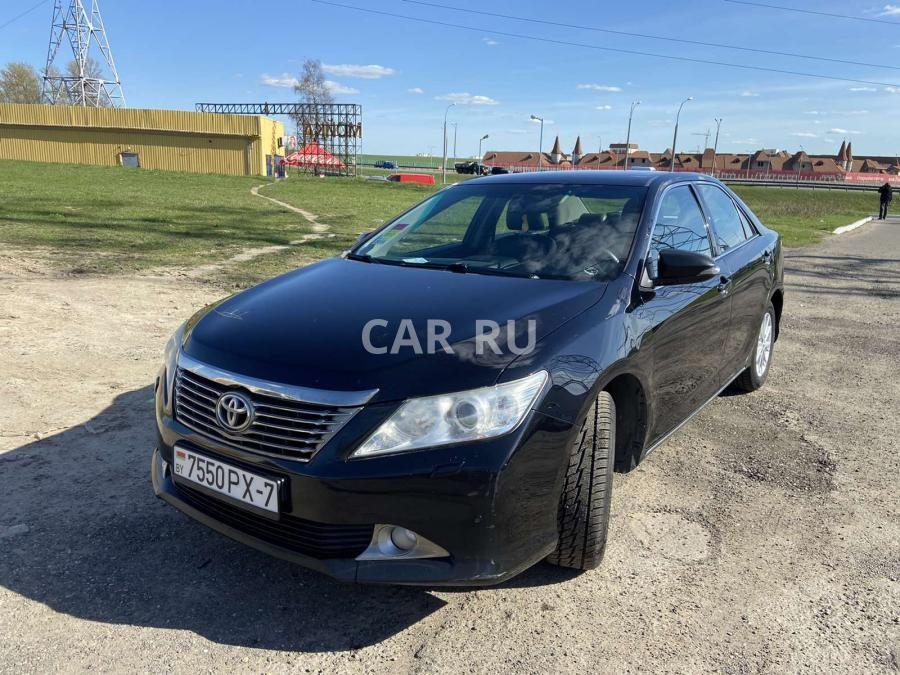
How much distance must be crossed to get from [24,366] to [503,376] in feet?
13.8

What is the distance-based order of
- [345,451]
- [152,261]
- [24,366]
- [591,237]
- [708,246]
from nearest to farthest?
[345,451], [591,237], [708,246], [24,366], [152,261]

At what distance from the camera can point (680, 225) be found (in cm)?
371

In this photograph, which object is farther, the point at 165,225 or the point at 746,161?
the point at 746,161

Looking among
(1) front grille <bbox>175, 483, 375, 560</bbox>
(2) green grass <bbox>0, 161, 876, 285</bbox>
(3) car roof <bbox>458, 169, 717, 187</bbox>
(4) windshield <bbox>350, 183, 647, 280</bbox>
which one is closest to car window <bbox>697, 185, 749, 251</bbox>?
(3) car roof <bbox>458, 169, 717, 187</bbox>

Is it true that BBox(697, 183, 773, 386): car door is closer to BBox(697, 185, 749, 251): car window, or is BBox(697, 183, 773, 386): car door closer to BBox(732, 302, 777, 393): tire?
BBox(697, 185, 749, 251): car window

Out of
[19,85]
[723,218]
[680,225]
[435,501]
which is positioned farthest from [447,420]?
→ [19,85]

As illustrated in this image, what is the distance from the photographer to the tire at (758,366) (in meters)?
4.91

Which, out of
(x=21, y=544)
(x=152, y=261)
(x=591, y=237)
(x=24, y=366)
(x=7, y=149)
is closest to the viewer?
(x=21, y=544)

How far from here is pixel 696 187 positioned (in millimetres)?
4145

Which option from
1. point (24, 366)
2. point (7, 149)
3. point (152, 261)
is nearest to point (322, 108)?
point (7, 149)

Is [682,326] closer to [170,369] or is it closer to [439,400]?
[439,400]

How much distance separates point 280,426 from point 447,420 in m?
0.55

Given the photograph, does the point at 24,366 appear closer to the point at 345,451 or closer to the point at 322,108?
the point at 345,451

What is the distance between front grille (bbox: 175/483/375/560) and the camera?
220cm
